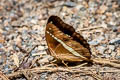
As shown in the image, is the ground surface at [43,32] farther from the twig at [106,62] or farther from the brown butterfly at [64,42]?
the brown butterfly at [64,42]

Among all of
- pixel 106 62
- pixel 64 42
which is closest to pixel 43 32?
pixel 64 42

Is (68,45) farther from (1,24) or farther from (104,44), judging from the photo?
(1,24)

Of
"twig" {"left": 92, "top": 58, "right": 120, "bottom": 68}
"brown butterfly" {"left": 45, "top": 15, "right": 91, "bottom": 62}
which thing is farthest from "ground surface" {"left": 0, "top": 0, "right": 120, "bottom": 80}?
"brown butterfly" {"left": 45, "top": 15, "right": 91, "bottom": 62}

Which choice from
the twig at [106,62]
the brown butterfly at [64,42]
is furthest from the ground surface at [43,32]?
the brown butterfly at [64,42]

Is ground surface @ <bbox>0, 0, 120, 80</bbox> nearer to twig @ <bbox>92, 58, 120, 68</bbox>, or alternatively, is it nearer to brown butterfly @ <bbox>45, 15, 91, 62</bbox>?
twig @ <bbox>92, 58, 120, 68</bbox>

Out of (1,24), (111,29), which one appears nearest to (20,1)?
(1,24)

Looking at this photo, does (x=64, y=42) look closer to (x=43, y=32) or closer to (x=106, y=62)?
(x=106, y=62)
